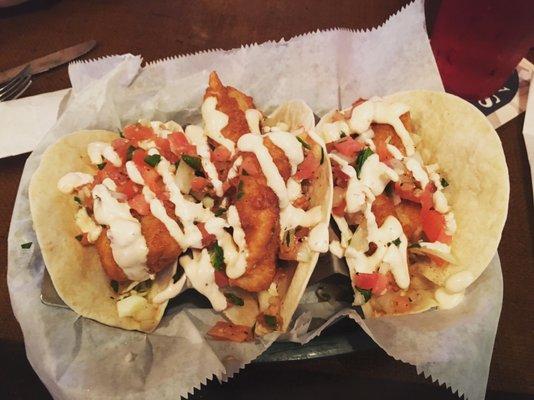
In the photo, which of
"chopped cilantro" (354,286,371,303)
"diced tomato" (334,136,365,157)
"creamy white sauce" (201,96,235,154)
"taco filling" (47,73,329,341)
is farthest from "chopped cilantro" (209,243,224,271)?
"diced tomato" (334,136,365,157)

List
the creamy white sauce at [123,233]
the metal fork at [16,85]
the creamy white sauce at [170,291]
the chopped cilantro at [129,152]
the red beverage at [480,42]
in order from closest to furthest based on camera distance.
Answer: the creamy white sauce at [123,233] < the creamy white sauce at [170,291] < the chopped cilantro at [129,152] < the red beverage at [480,42] < the metal fork at [16,85]

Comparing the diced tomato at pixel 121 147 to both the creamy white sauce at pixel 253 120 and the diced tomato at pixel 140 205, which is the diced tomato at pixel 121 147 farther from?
the creamy white sauce at pixel 253 120

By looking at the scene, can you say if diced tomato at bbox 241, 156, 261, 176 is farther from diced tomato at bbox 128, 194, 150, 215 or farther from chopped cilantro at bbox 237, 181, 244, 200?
diced tomato at bbox 128, 194, 150, 215

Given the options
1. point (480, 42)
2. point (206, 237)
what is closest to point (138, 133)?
point (206, 237)

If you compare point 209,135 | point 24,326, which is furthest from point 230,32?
point 24,326

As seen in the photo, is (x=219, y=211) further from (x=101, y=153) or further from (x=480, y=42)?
(x=480, y=42)

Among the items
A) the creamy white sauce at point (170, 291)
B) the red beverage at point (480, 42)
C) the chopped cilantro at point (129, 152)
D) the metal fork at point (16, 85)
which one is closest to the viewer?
the creamy white sauce at point (170, 291)

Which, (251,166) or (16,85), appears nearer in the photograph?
(251,166)

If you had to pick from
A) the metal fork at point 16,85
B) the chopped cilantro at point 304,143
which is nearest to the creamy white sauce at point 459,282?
the chopped cilantro at point 304,143
